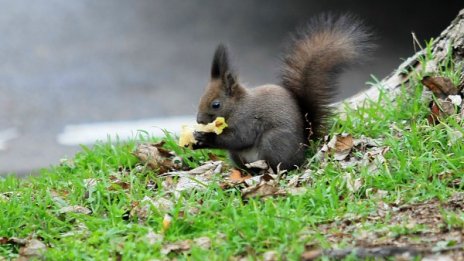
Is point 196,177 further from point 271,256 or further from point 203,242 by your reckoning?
point 271,256

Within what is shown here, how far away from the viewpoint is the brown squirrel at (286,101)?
4945 mm

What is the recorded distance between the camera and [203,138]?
4992mm

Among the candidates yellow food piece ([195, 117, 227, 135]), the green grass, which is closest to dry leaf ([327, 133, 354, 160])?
the green grass

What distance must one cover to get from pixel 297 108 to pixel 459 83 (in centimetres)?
101

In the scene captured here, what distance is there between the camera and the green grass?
372 cm

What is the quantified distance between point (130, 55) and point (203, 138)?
568 cm

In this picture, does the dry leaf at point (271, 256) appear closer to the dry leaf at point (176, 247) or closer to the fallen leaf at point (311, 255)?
the fallen leaf at point (311, 255)

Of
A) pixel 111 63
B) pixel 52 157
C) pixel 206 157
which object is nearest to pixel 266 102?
pixel 206 157

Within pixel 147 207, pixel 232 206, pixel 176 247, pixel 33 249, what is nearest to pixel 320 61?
pixel 232 206

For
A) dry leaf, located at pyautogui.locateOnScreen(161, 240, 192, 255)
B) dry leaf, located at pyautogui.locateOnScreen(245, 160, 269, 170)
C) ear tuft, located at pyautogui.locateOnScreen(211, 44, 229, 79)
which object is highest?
ear tuft, located at pyautogui.locateOnScreen(211, 44, 229, 79)

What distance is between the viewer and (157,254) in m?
3.69

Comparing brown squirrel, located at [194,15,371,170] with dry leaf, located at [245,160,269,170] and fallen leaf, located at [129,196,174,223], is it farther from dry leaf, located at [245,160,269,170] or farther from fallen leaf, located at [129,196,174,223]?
fallen leaf, located at [129,196,174,223]

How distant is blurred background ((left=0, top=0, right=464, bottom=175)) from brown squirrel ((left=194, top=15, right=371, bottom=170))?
313cm

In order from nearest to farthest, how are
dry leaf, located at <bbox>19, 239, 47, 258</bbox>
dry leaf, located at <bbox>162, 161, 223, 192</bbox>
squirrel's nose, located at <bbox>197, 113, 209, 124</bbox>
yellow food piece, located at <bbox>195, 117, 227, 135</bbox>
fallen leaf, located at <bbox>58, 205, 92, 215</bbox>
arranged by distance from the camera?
1. dry leaf, located at <bbox>19, 239, 47, 258</bbox>
2. fallen leaf, located at <bbox>58, 205, 92, 215</bbox>
3. dry leaf, located at <bbox>162, 161, 223, 192</bbox>
4. yellow food piece, located at <bbox>195, 117, 227, 135</bbox>
5. squirrel's nose, located at <bbox>197, 113, 209, 124</bbox>
